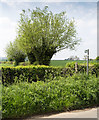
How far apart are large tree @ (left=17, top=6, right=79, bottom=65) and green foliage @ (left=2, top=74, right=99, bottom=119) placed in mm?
7883

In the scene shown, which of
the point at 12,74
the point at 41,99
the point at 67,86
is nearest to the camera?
A: the point at 41,99

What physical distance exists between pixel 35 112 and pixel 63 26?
975cm

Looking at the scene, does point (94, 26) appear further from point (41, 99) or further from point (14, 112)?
point (14, 112)

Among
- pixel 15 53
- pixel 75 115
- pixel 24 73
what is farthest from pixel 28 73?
pixel 15 53

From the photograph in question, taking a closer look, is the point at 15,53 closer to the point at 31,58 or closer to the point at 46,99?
the point at 31,58

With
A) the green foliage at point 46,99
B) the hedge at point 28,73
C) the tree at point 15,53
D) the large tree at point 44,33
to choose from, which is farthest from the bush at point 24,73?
the tree at point 15,53

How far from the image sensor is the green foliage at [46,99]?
2.94m

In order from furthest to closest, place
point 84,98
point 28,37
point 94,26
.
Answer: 1. point 28,37
2. point 94,26
3. point 84,98

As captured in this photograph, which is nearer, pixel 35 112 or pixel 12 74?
pixel 35 112

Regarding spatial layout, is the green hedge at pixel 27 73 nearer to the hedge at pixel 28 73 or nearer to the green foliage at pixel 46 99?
the hedge at pixel 28 73

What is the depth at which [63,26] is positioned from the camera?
1182 cm

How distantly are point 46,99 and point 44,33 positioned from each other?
8744 mm

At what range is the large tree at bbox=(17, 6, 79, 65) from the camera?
37.4ft

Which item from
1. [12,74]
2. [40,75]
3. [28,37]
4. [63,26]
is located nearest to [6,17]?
[12,74]
